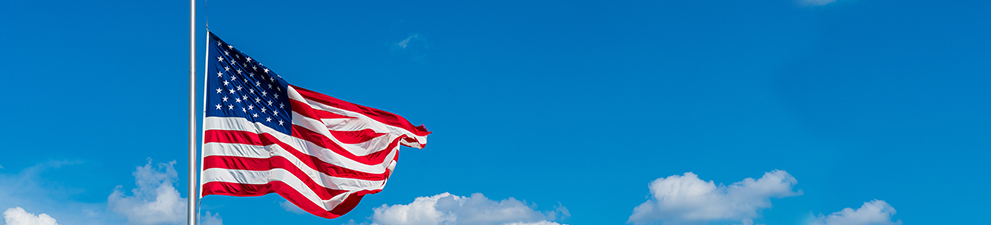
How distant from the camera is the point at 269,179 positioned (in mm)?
22141

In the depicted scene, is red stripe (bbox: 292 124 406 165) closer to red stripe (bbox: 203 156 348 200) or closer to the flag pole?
red stripe (bbox: 203 156 348 200)

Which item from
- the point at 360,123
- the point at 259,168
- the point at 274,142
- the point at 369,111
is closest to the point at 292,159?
the point at 274,142

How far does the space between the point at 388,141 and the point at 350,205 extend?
2541mm

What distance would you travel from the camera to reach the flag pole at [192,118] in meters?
18.7

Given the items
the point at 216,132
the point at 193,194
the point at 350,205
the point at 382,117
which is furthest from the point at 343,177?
the point at 193,194

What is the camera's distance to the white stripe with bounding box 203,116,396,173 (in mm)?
21344

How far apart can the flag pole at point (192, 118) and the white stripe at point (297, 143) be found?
168cm

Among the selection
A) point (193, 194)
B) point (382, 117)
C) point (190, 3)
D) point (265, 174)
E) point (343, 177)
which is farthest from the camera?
point (382, 117)

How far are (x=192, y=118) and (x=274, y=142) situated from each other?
3.50 metres

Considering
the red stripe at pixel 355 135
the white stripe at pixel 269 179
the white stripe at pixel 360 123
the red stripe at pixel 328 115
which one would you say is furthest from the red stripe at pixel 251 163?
the red stripe at pixel 328 115

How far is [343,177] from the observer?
2445 cm

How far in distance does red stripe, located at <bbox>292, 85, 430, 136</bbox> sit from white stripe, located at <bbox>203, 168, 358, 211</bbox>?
9.07 feet

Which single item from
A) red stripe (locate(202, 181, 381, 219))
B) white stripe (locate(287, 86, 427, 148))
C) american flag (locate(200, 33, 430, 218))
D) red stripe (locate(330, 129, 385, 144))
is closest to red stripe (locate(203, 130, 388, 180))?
american flag (locate(200, 33, 430, 218))

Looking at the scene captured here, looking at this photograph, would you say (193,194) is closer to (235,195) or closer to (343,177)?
(235,195)
